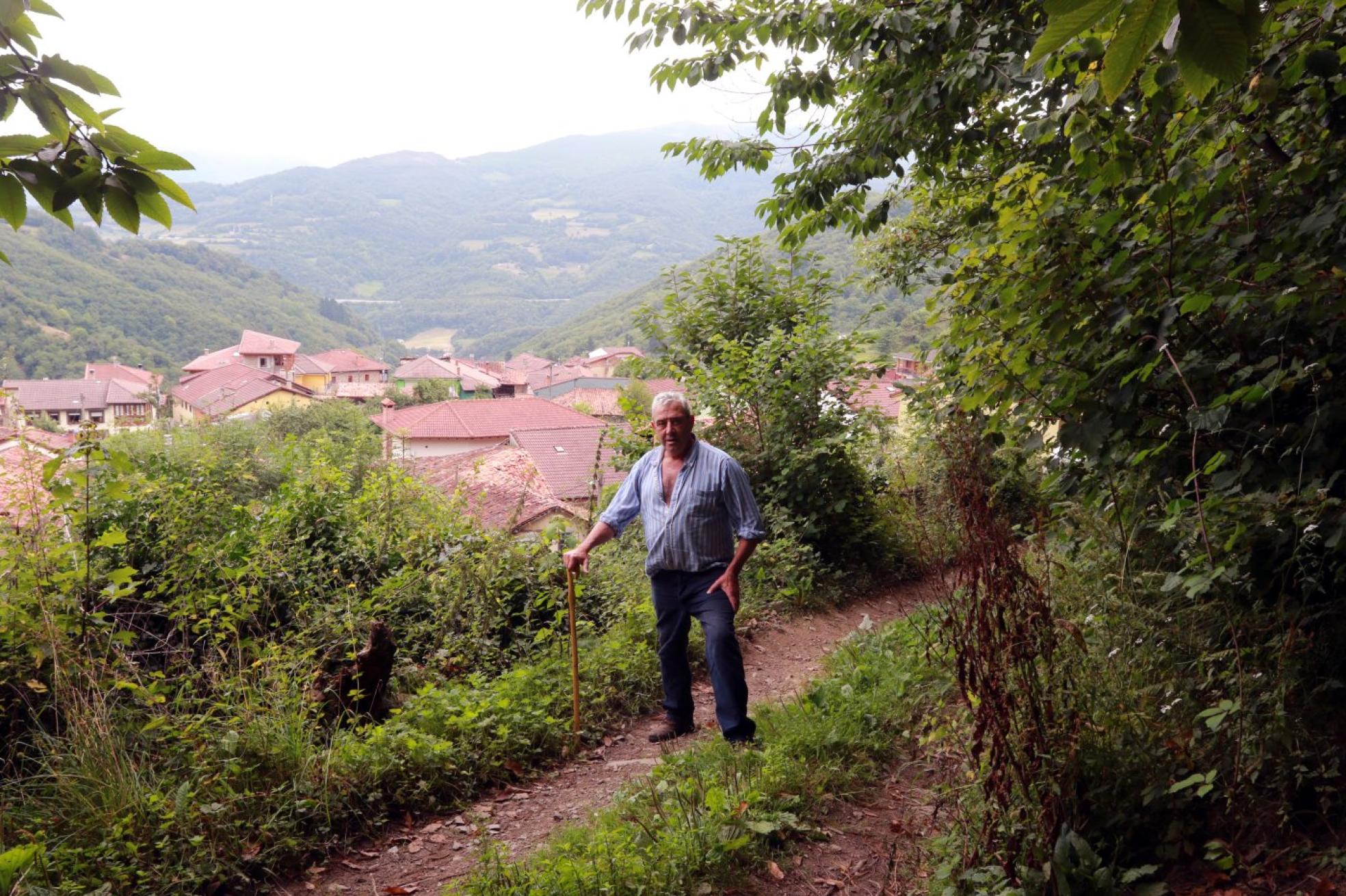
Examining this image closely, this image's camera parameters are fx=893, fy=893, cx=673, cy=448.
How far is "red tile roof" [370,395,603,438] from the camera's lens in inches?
2238

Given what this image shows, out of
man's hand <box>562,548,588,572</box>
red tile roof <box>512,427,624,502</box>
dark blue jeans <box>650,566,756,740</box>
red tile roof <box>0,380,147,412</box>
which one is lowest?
dark blue jeans <box>650,566,756,740</box>

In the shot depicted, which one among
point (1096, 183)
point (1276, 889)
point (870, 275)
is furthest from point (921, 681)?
point (870, 275)

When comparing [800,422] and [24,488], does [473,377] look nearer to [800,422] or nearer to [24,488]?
[800,422]

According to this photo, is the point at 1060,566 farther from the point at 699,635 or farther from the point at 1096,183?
the point at 699,635

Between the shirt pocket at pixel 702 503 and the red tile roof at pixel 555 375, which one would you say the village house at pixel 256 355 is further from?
the shirt pocket at pixel 702 503

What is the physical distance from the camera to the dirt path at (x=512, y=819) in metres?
3.84

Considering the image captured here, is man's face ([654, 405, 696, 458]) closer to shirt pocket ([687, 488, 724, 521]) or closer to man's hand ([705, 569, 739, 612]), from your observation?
shirt pocket ([687, 488, 724, 521])

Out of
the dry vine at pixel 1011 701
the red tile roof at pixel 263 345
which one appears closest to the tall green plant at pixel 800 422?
the dry vine at pixel 1011 701

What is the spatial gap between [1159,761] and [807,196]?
13.1 ft

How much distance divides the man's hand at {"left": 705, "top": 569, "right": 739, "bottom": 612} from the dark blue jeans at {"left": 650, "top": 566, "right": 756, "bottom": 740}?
3 centimetres

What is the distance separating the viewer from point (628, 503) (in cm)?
505

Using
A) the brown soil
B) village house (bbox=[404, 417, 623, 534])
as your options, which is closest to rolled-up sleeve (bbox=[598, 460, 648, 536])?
the brown soil

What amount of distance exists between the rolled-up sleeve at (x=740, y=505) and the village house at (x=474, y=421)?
4847 cm

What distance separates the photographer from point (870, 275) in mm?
14602
